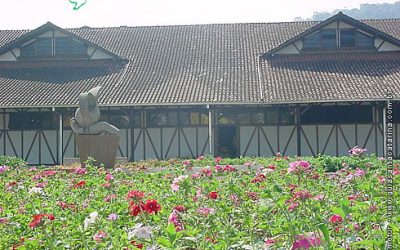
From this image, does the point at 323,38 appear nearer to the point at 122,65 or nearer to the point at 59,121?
the point at 122,65

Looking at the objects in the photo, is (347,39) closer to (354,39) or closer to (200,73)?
(354,39)

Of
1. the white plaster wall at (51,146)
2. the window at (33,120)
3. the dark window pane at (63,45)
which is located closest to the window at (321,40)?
the dark window pane at (63,45)

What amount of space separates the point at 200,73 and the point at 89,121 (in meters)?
8.97

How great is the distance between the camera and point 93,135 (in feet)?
58.1

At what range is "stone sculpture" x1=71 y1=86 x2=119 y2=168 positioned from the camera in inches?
690

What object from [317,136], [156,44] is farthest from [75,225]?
[156,44]

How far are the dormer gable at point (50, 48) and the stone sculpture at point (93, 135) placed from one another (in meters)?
9.49

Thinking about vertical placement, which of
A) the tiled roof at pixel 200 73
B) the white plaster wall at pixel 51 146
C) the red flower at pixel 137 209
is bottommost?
the white plaster wall at pixel 51 146

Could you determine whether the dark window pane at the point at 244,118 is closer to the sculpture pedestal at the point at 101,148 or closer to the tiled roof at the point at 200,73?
the tiled roof at the point at 200,73

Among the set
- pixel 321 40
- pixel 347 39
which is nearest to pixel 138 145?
pixel 321 40

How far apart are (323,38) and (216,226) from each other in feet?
75.2

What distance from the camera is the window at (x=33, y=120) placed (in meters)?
24.5

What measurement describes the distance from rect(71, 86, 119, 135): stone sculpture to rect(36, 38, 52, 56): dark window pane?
10.2m

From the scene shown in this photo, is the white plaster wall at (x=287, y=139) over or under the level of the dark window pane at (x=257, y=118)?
under
